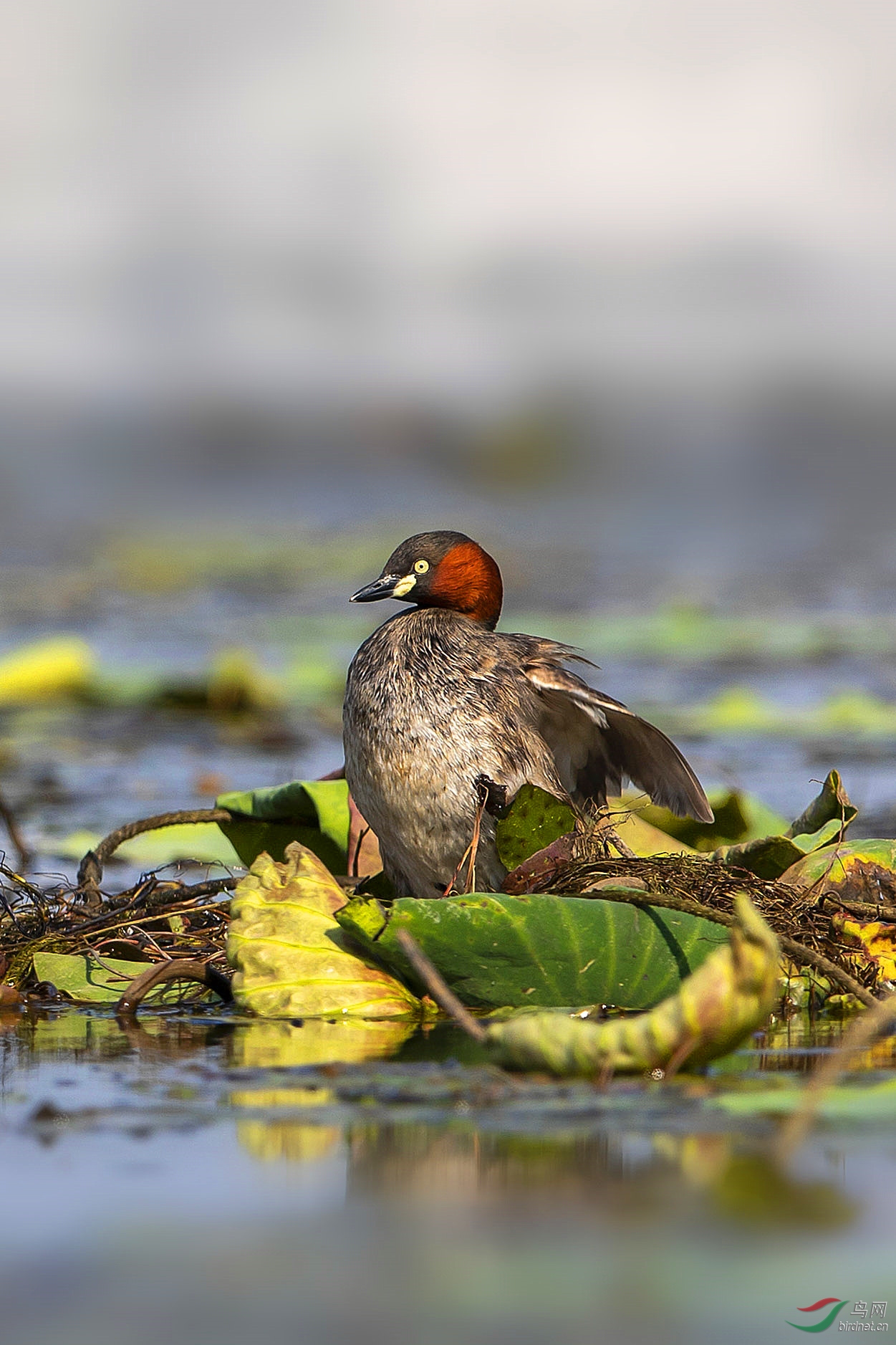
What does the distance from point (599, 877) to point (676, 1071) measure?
1015 millimetres

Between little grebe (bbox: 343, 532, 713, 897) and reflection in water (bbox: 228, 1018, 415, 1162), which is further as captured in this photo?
little grebe (bbox: 343, 532, 713, 897)

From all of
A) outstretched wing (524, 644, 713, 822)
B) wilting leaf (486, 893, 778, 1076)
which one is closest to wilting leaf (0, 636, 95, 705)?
outstretched wing (524, 644, 713, 822)

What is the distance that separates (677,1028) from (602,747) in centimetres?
226

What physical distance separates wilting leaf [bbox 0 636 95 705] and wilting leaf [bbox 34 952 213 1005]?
264 inches

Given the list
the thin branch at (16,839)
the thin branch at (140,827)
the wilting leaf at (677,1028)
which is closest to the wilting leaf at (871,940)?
the wilting leaf at (677,1028)

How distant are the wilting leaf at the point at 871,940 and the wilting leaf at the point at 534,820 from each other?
724 millimetres

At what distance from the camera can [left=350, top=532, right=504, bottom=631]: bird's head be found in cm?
507

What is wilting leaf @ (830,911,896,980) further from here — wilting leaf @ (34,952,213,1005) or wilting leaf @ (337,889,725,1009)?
wilting leaf @ (34,952,213,1005)

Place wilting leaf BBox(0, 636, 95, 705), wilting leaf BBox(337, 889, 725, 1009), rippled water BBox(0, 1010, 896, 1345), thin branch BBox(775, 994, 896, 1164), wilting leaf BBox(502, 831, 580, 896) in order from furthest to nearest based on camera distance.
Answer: wilting leaf BBox(0, 636, 95, 705) → wilting leaf BBox(502, 831, 580, 896) → wilting leaf BBox(337, 889, 725, 1009) → thin branch BBox(775, 994, 896, 1164) → rippled water BBox(0, 1010, 896, 1345)

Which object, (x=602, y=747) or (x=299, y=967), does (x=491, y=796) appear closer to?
(x=602, y=747)

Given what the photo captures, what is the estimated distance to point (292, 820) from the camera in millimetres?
5199

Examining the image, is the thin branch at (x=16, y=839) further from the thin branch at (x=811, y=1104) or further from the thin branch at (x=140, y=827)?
the thin branch at (x=811, y=1104)

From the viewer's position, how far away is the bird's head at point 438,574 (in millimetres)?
5070

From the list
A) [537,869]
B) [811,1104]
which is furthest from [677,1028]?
[537,869]
